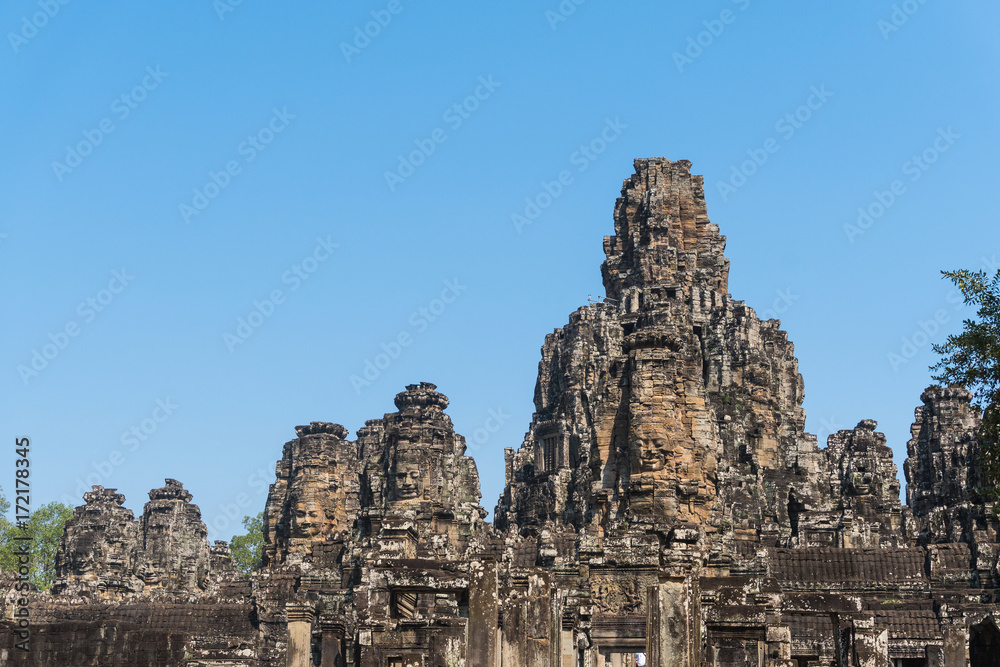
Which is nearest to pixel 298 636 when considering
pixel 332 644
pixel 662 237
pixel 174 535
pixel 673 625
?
pixel 332 644

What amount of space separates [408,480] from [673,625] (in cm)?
3514

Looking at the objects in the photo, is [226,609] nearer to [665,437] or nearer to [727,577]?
[665,437]

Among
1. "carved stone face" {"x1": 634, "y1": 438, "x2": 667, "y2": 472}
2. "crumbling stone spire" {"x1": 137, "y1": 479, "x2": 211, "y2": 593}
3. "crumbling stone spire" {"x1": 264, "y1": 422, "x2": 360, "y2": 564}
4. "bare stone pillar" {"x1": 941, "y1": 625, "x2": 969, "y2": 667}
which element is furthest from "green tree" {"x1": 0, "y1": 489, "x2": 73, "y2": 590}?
"bare stone pillar" {"x1": 941, "y1": 625, "x2": 969, "y2": 667}

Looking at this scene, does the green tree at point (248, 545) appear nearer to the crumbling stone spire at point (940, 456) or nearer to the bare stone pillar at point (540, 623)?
the crumbling stone spire at point (940, 456)

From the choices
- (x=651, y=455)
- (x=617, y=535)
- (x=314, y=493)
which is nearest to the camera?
(x=617, y=535)

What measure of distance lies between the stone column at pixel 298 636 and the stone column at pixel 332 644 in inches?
28.4

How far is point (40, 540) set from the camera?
300 ft

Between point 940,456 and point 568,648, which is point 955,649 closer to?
point 568,648

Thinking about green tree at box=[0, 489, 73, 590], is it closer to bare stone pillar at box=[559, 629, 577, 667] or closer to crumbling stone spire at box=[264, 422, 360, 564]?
crumbling stone spire at box=[264, 422, 360, 564]

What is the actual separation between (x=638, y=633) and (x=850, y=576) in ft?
49.5

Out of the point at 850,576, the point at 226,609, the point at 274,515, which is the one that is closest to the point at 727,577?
the point at 850,576

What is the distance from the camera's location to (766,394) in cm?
6550

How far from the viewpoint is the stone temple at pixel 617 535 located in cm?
2683

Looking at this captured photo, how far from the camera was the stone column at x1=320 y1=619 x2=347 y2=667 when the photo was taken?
31812mm
